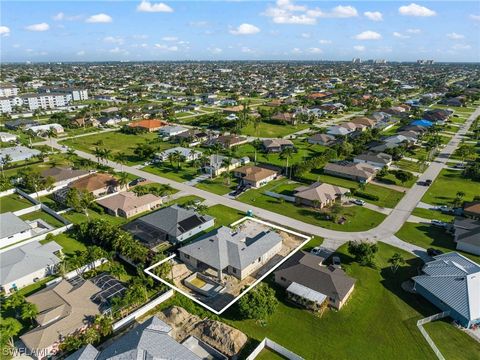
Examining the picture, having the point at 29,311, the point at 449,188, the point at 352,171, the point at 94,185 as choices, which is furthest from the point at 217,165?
the point at 449,188

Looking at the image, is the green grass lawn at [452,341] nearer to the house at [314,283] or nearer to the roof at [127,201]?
the house at [314,283]

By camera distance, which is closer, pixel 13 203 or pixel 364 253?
pixel 364 253

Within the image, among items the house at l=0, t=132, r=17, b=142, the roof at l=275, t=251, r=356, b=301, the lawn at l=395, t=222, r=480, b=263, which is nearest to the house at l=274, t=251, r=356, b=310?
the roof at l=275, t=251, r=356, b=301

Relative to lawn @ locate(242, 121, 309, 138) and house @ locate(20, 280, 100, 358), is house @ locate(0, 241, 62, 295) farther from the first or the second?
lawn @ locate(242, 121, 309, 138)

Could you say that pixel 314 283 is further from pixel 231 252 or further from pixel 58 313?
pixel 58 313

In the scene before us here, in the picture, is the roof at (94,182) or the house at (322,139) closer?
the roof at (94,182)

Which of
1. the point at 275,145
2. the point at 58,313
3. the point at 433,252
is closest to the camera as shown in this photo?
the point at 58,313

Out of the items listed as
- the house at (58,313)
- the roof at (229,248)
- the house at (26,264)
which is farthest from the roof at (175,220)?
the house at (58,313)

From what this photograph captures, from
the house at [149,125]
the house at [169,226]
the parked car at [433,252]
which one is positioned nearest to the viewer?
the parked car at [433,252]
